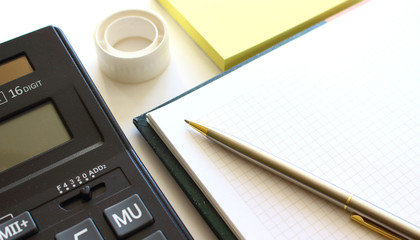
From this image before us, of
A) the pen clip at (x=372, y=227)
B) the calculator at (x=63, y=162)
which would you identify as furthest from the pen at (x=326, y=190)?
the calculator at (x=63, y=162)

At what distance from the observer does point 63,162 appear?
0.47 m

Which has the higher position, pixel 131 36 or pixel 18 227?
pixel 131 36

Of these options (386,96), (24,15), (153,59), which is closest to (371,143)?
(386,96)

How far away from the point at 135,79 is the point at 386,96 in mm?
334

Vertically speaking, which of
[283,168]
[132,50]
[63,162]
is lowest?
[283,168]

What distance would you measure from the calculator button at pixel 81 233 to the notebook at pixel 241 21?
30 cm

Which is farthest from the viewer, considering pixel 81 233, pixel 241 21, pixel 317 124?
pixel 241 21

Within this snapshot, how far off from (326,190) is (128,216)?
0.22 metres

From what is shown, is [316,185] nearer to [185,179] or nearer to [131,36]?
[185,179]

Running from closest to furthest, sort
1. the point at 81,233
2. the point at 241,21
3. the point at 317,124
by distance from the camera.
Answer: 1. the point at 81,233
2. the point at 317,124
3. the point at 241,21

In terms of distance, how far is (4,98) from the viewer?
1.62ft

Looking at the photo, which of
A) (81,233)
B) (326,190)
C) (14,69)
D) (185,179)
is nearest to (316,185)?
(326,190)

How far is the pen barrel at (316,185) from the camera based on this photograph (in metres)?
0.47

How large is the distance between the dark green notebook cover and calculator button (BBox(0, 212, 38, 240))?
0.54ft
